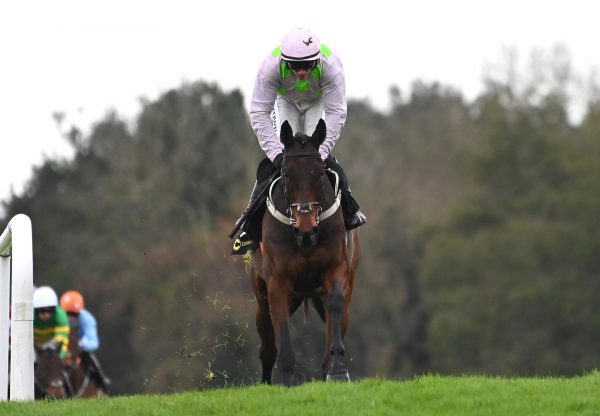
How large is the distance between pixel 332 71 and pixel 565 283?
1724 inches

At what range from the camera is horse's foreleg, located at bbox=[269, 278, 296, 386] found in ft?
36.7

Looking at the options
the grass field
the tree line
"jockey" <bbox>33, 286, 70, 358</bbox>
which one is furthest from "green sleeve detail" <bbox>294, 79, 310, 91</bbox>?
the tree line

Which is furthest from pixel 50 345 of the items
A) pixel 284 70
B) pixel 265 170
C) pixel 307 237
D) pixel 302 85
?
pixel 307 237

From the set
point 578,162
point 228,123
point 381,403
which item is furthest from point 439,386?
point 578,162

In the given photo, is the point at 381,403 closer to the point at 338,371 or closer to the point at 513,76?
the point at 338,371

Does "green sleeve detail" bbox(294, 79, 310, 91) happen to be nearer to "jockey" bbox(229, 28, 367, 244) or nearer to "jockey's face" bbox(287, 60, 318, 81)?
"jockey" bbox(229, 28, 367, 244)

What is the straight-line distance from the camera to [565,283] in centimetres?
5466

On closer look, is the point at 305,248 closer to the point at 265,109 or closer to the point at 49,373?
the point at 265,109

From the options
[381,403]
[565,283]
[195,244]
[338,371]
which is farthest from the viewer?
[565,283]

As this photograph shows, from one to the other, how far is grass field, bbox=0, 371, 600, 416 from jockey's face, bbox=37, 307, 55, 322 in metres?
9.03

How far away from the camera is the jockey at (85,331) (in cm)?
2103

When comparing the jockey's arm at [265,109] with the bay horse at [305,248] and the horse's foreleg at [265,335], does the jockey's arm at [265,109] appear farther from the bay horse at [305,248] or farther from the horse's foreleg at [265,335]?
the horse's foreleg at [265,335]

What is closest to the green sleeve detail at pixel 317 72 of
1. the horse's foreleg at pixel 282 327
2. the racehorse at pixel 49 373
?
the horse's foreleg at pixel 282 327

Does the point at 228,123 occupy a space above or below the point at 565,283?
above
